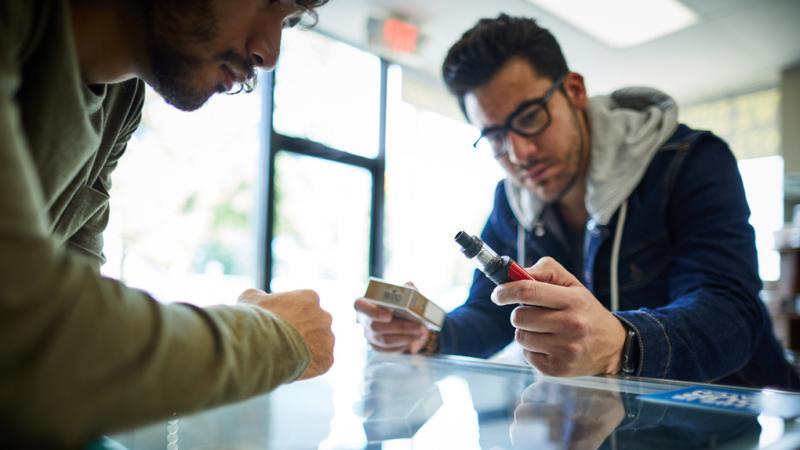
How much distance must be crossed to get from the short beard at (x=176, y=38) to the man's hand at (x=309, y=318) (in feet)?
1.22

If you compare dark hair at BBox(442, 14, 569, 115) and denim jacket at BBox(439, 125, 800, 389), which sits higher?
dark hair at BBox(442, 14, 569, 115)

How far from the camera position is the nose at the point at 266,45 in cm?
83

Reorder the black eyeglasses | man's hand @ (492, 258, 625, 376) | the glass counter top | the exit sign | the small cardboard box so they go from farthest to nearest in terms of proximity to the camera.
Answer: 1. the exit sign
2. the black eyeglasses
3. the small cardboard box
4. man's hand @ (492, 258, 625, 376)
5. the glass counter top

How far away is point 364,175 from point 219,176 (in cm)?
111

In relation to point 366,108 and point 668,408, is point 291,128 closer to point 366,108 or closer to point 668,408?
point 366,108

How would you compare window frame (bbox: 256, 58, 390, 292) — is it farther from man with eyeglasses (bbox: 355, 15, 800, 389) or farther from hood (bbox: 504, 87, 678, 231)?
hood (bbox: 504, 87, 678, 231)

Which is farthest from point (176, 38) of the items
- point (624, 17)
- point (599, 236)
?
point (624, 17)

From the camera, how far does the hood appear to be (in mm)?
1072

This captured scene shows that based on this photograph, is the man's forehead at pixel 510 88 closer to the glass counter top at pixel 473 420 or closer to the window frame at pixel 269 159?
the glass counter top at pixel 473 420

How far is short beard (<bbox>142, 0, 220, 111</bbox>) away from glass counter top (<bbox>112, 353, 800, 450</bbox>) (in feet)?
1.55

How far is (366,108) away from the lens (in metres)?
3.68

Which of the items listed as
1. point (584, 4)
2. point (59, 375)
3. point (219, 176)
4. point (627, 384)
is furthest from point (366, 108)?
point (59, 375)

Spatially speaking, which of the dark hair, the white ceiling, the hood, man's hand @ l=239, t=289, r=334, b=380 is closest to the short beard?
man's hand @ l=239, t=289, r=334, b=380

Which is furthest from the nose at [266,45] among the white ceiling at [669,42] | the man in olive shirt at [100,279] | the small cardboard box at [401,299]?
the white ceiling at [669,42]
